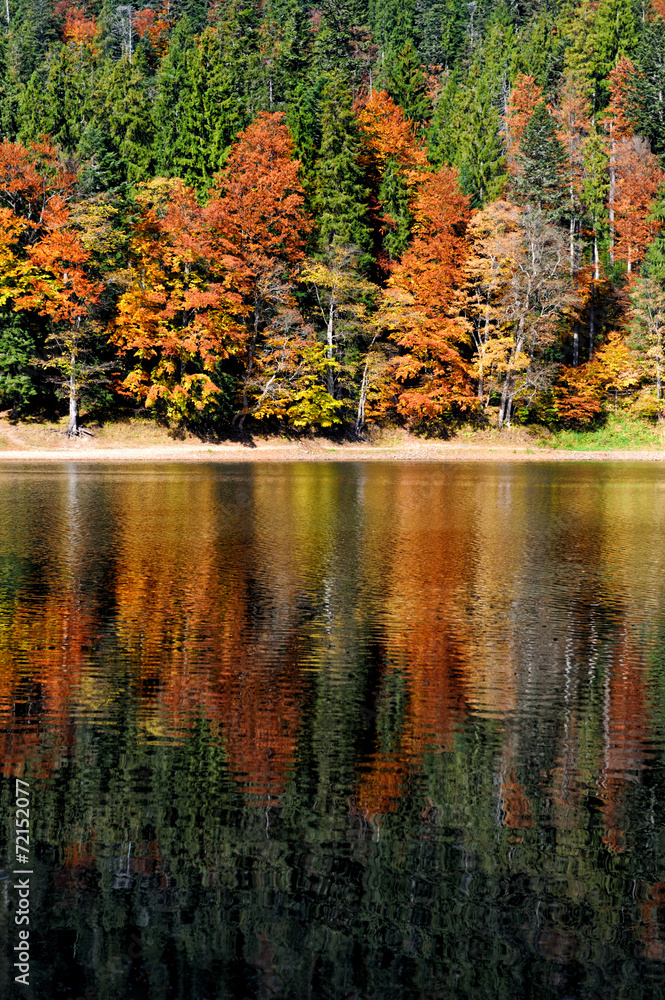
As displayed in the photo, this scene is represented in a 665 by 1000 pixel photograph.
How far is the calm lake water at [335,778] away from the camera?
17.3 feet

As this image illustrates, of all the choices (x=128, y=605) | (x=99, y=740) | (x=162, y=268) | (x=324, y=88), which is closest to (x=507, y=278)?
(x=324, y=88)

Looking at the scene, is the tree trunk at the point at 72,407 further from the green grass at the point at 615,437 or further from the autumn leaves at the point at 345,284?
the green grass at the point at 615,437

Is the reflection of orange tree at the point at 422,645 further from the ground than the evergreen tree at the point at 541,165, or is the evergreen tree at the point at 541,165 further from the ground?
the evergreen tree at the point at 541,165

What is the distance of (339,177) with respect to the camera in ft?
232

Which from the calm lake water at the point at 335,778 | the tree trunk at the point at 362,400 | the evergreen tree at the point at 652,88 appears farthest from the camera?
the evergreen tree at the point at 652,88

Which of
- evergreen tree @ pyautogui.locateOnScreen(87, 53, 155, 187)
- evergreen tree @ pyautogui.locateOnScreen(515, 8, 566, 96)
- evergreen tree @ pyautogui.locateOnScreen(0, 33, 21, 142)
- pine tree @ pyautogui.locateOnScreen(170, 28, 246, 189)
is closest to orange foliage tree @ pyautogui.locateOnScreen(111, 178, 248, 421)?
evergreen tree @ pyautogui.locateOnScreen(87, 53, 155, 187)

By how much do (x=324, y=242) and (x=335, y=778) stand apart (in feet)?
213

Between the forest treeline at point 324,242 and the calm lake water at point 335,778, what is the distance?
44845 mm

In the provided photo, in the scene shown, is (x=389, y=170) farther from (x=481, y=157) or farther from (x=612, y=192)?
(x=612, y=192)

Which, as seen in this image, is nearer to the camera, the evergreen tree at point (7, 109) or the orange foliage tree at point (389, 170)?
the evergreen tree at point (7, 109)

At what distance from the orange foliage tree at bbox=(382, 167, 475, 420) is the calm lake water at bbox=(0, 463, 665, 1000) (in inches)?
1978

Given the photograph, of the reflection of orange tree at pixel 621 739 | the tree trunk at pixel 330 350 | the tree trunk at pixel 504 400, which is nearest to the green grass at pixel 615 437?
the tree trunk at pixel 504 400

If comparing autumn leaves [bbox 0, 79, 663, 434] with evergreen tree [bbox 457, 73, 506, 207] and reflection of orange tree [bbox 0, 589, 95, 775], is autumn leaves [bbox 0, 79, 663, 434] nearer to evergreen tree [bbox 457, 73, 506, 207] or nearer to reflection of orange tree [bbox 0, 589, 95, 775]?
evergreen tree [bbox 457, 73, 506, 207]

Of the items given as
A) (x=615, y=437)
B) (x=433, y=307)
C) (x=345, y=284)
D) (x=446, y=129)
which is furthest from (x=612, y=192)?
(x=345, y=284)
